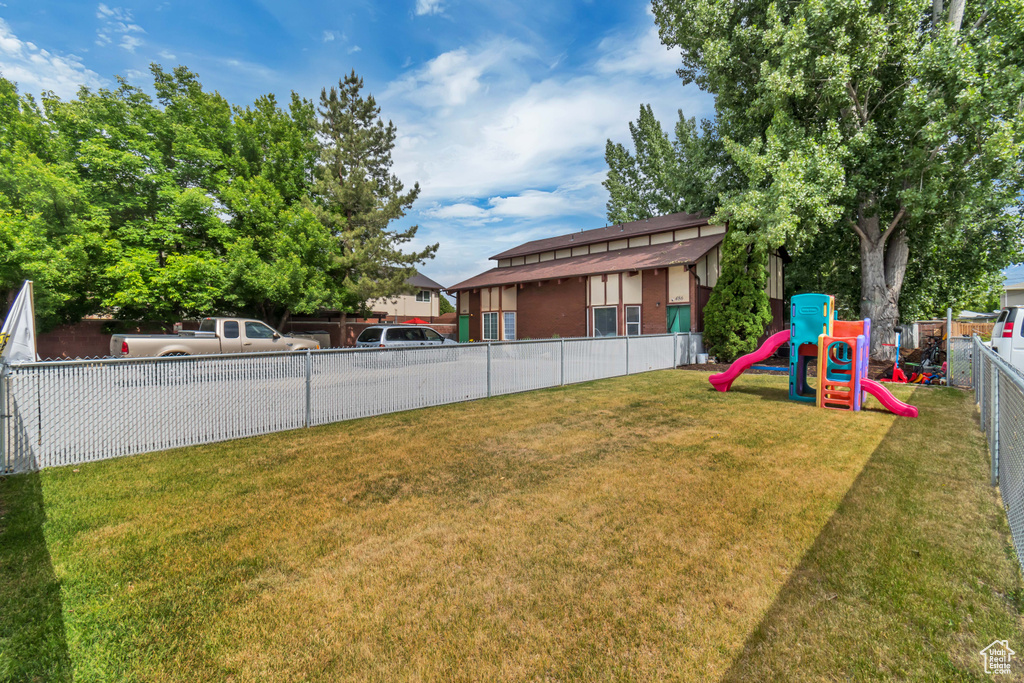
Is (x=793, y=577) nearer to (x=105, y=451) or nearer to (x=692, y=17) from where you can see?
(x=105, y=451)

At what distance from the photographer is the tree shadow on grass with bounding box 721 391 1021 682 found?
2.43 metres

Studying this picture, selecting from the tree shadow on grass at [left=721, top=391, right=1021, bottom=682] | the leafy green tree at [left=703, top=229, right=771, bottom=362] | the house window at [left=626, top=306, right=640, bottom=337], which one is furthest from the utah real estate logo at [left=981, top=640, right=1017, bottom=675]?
the house window at [left=626, top=306, right=640, bottom=337]

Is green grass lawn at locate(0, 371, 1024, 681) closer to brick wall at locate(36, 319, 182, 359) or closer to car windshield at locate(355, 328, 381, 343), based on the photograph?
car windshield at locate(355, 328, 381, 343)

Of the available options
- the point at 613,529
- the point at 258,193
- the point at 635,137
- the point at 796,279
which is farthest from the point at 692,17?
the point at 635,137

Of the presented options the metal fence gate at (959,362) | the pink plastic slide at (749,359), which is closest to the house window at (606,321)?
the pink plastic slide at (749,359)

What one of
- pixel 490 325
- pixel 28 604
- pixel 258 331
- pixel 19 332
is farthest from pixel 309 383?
pixel 490 325

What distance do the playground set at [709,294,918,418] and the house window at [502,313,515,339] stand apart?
16634 mm

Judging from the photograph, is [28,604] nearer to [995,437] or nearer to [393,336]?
[995,437]

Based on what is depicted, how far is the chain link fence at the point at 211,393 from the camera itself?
18.7 ft

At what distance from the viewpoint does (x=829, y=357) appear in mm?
10070

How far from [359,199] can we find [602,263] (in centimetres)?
1326

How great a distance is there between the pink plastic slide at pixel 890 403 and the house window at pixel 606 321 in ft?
43.9

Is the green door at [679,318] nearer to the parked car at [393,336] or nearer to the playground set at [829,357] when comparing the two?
the playground set at [829,357]

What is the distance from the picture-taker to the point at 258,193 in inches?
789
